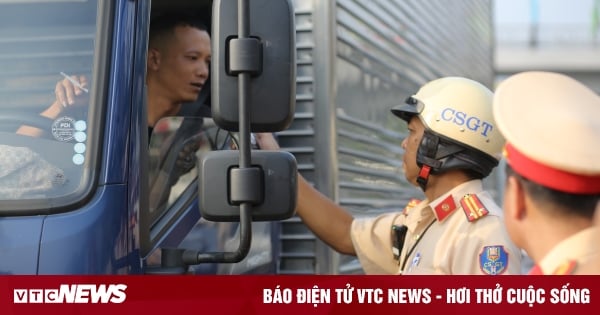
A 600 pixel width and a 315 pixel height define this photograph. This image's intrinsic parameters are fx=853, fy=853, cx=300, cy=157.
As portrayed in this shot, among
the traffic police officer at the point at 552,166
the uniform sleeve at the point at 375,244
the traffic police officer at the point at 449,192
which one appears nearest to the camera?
the traffic police officer at the point at 552,166

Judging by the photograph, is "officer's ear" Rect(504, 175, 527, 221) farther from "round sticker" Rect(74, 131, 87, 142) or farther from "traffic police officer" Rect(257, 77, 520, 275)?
"round sticker" Rect(74, 131, 87, 142)

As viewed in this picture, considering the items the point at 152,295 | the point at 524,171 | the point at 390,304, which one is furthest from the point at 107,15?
the point at 524,171

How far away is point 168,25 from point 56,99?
0.89 metres

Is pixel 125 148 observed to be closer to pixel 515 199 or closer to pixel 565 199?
pixel 515 199

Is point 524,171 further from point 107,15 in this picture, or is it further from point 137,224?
point 107,15

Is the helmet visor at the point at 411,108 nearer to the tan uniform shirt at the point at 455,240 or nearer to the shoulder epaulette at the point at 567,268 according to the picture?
the tan uniform shirt at the point at 455,240

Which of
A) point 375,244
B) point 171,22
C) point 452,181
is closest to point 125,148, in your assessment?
point 171,22

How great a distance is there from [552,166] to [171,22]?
6.27 feet

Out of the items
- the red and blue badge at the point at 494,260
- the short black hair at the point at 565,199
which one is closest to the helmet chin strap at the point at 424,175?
the red and blue badge at the point at 494,260

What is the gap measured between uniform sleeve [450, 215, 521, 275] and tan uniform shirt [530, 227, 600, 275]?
1.02 metres

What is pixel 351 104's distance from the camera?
3730mm

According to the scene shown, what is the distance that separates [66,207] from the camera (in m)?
2.22

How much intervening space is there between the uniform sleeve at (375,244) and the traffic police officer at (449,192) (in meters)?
0.05

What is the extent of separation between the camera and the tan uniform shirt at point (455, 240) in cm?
272
